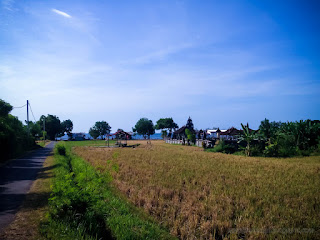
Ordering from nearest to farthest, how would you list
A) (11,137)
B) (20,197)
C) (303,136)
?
(20,197) → (11,137) → (303,136)

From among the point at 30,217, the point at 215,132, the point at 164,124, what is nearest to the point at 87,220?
the point at 30,217

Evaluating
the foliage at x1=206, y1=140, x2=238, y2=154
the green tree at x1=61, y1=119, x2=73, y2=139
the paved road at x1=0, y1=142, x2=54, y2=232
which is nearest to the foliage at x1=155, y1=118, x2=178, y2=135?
the green tree at x1=61, y1=119, x2=73, y2=139

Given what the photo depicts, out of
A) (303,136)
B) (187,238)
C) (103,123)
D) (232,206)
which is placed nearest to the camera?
(187,238)

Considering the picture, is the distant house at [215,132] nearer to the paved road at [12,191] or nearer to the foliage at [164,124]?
the foliage at [164,124]

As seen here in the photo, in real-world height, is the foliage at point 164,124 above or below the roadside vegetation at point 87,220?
above

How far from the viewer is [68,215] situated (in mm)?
5387

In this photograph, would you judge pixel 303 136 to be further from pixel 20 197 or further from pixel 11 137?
pixel 11 137

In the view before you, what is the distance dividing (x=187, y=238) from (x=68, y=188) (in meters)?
3.39

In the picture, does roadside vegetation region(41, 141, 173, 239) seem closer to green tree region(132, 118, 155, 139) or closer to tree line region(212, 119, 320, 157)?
tree line region(212, 119, 320, 157)

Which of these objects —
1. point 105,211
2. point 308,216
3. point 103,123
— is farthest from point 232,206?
point 103,123

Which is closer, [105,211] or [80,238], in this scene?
[80,238]

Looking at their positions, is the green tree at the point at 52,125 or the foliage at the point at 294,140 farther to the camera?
the green tree at the point at 52,125

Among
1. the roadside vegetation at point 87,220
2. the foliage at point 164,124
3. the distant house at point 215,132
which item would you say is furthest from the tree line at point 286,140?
the foliage at point 164,124

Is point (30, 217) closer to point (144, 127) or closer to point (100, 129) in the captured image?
point (144, 127)
